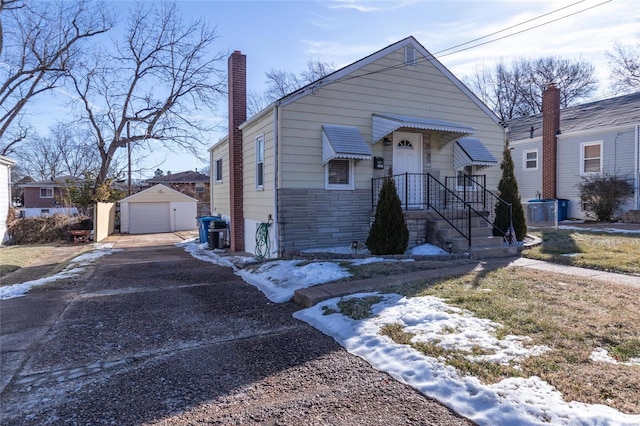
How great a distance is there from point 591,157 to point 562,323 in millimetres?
16717

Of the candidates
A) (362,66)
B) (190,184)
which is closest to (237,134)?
(362,66)

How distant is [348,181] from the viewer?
33.1 feet

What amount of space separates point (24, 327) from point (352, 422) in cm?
468

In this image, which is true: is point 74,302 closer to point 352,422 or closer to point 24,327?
point 24,327

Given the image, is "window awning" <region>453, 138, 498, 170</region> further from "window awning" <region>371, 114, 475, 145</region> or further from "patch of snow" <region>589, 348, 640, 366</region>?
"patch of snow" <region>589, 348, 640, 366</region>

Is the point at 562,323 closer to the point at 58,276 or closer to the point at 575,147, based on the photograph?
the point at 58,276

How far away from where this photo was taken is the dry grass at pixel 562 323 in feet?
9.82

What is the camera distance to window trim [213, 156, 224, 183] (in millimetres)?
16520

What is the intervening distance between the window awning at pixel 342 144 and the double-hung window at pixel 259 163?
1.88m

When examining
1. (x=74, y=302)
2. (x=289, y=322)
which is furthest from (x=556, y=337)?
(x=74, y=302)

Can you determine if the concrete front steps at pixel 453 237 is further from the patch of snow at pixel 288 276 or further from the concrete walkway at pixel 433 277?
the patch of snow at pixel 288 276

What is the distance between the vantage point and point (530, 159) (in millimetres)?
20328

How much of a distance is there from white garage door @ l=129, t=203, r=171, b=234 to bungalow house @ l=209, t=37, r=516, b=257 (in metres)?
13.9

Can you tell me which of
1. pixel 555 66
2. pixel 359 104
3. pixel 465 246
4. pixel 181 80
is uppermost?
pixel 555 66
